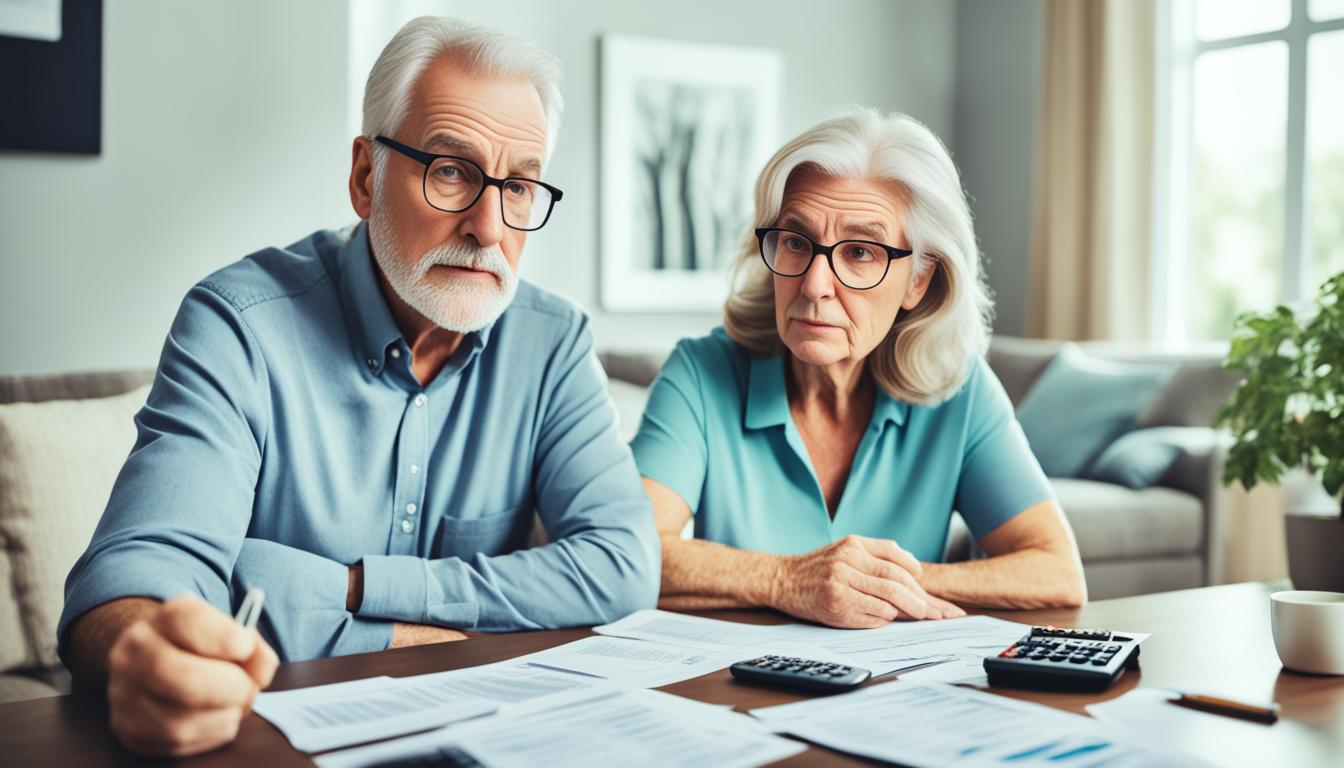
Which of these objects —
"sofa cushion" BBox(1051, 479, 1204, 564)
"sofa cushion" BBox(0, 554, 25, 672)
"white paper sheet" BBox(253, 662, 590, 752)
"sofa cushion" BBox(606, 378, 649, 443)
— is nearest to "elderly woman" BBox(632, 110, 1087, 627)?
"white paper sheet" BBox(253, 662, 590, 752)

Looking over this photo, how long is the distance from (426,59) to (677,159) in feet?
11.7

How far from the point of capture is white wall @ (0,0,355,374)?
3369mm

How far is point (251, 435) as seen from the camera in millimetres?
1376

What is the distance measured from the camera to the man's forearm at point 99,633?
1.04 meters

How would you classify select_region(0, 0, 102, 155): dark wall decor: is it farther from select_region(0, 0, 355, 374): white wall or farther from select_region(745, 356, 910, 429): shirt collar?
select_region(745, 356, 910, 429): shirt collar

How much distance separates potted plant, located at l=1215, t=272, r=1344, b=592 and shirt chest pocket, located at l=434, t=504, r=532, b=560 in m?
1.17

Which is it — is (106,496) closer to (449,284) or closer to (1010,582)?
(449,284)

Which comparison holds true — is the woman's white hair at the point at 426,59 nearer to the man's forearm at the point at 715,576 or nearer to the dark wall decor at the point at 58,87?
the man's forearm at the point at 715,576

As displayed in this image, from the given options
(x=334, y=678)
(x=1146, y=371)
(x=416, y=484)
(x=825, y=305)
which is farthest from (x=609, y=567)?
(x=1146, y=371)

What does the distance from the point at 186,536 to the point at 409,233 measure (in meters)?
0.50

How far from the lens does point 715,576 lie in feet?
4.89

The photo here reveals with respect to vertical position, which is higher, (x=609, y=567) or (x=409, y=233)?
(x=409, y=233)

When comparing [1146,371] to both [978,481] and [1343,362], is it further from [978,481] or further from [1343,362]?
[978,481]

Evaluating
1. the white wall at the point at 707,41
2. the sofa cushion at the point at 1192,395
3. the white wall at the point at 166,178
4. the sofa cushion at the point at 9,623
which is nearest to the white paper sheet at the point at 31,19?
the white wall at the point at 166,178
